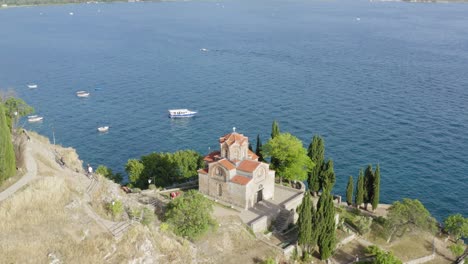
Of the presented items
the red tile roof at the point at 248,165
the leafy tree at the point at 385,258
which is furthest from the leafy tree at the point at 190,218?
the leafy tree at the point at 385,258

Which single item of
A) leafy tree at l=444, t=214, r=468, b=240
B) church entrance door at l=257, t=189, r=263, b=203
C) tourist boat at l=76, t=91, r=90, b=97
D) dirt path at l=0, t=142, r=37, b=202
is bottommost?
leafy tree at l=444, t=214, r=468, b=240

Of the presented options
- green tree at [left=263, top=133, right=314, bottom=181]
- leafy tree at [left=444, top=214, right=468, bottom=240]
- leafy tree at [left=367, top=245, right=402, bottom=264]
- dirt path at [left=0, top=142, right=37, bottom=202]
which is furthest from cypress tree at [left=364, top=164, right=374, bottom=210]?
dirt path at [left=0, top=142, right=37, bottom=202]

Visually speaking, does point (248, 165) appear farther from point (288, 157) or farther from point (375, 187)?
point (375, 187)

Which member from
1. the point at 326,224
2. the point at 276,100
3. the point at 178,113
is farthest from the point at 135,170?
the point at 276,100

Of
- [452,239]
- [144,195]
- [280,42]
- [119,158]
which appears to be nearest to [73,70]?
[119,158]

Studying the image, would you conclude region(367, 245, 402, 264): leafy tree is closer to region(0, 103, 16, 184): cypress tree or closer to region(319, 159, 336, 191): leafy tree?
region(319, 159, 336, 191): leafy tree

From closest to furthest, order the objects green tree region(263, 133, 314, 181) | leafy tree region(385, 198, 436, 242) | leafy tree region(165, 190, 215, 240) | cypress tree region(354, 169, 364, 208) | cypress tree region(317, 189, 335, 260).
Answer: leafy tree region(165, 190, 215, 240) < cypress tree region(317, 189, 335, 260) < leafy tree region(385, 198, 436, 242) < green tree region(263, 133, 314, 181) < cypress tree region(354, 169, 364, 208)
